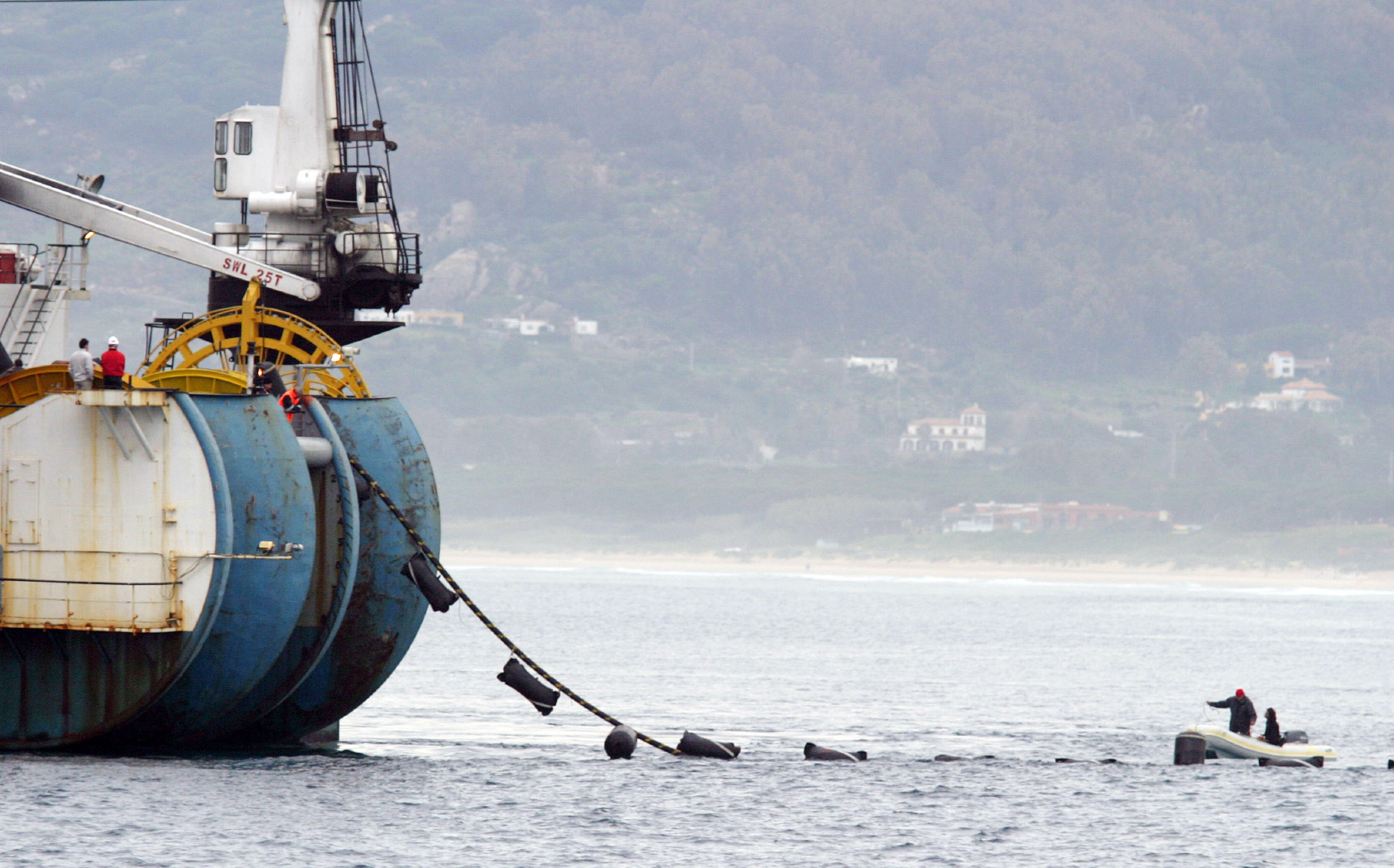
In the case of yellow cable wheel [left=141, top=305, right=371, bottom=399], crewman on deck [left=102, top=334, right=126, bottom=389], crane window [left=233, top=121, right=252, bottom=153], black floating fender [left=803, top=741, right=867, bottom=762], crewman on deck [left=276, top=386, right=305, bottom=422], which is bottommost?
black floating fender [left=803, top=741, right=867, bottom=762]

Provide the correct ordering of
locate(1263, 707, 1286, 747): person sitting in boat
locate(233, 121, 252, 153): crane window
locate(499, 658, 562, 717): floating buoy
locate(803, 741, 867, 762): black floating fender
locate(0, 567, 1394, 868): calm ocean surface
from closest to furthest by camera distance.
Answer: locate(0, 567, 1394, 868): calm ocean surface
locate(499, 658, 562, 717): floating buoy
locate(233, 121, 252, 153): crane window
locate(803, 741, 867, 762): black floating fender
locate(1263, 707, 1286, 747): person sitting in boat

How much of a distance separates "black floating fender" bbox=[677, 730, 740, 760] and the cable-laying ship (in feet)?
27.2

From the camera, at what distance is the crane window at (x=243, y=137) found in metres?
43.6

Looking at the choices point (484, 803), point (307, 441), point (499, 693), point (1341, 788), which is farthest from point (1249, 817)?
point (499, 693)

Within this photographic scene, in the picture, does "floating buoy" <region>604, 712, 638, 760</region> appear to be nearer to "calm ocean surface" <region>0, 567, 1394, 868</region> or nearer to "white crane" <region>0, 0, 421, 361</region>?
"calm ocean surface" <region>0, 567, 1394, 868</region>

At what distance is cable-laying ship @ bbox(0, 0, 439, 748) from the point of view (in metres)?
31.8

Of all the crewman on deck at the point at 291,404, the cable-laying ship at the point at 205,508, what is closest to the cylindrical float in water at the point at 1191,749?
the cable-laying ship at the point at 205,508

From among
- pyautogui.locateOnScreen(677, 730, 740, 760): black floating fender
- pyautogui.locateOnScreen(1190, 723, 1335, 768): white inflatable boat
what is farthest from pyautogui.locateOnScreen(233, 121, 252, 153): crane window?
pyautogui.locateOnScreen(1190, 723, 1335, 768): white inflatable boat

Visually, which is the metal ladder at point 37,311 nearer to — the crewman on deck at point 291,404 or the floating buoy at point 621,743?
the crewman on deck at point 291,404

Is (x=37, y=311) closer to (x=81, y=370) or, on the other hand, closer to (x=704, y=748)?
(x=81, y=370)

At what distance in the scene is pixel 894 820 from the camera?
3800 cm

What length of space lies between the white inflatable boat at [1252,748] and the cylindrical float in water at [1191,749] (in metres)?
0.44

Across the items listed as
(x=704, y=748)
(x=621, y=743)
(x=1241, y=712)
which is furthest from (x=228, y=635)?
(x=1241, y=712)

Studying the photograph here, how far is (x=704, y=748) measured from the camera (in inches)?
1714
